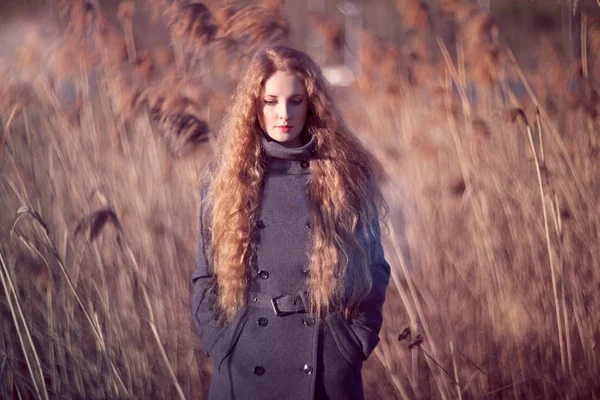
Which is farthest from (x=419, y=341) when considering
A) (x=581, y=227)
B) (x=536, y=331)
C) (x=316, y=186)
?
(x=581, y=227)

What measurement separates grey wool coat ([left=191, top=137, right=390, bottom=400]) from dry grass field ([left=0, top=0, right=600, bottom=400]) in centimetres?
56

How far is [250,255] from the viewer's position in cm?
148

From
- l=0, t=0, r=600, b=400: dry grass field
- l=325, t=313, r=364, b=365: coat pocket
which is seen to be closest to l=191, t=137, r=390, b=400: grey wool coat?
l=325, t=313, r=364, b=365: coat pocket

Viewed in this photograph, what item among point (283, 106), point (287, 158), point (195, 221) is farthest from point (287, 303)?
point (195, 221)

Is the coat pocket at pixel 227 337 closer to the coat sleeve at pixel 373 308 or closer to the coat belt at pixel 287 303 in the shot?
the coat belt at pixel 287 303

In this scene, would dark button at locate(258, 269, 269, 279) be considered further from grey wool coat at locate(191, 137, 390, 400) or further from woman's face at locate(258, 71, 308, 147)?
woman's face at locate(258, 71, 308, 147)

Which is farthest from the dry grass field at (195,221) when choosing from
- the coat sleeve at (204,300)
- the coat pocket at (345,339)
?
the coat pocket at (345,339)

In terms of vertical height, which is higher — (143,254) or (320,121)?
(320,121)

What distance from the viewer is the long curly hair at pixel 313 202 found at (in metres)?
1.46

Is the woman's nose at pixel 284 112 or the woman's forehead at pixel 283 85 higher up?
the woman's forehead at pixel 283 85

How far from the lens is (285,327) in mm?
1438

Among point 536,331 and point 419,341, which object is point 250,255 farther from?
point 536,331

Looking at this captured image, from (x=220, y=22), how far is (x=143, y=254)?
2.80ft

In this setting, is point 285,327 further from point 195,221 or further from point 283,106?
point 195,221
